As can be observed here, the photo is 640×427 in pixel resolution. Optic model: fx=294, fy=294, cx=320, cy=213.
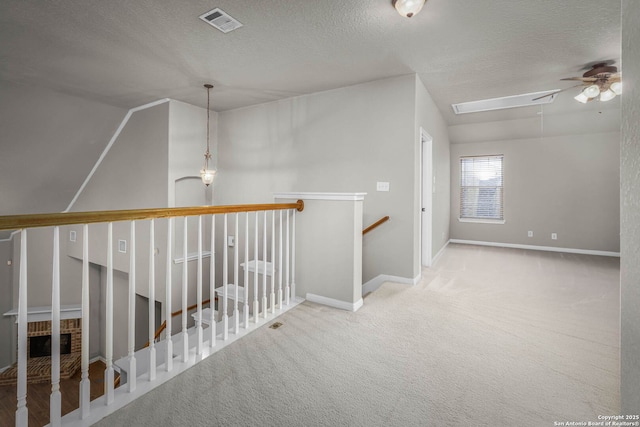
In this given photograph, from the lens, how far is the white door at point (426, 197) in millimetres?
4395

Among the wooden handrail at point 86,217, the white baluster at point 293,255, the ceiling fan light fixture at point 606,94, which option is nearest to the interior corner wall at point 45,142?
the wooden handrail at point 86,217

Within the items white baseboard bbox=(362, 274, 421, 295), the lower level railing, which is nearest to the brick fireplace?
the lower level railing

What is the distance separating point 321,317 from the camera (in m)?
2.57

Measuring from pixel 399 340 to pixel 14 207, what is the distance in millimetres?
6504

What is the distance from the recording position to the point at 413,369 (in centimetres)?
186

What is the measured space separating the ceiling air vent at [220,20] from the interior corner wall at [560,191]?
566 centimetres

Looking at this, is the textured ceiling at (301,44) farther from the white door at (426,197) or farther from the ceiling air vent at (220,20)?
the white door at (426,197)

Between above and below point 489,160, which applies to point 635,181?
below

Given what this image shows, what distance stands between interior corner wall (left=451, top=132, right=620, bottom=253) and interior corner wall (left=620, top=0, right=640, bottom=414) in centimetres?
605

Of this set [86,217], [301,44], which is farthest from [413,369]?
[301,44]

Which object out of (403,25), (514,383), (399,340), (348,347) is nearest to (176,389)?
(348,347)

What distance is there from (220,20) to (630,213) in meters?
2.93

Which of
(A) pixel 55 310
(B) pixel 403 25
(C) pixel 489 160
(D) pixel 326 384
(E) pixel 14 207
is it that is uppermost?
(B) pixel 403 25

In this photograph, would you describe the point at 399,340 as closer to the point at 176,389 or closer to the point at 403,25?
the point at 176,389
